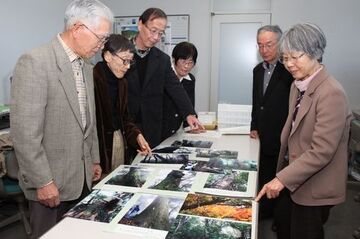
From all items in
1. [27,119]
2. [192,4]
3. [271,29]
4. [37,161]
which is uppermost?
[192,4]

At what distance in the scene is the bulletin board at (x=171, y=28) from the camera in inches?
168

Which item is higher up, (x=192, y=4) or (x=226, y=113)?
(x=192, y=4)

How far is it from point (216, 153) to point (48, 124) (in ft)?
3.13

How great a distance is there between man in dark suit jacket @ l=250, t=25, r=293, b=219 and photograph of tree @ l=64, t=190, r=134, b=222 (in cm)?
140

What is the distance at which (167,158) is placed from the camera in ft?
5.84

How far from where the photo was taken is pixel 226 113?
2611 millimetres

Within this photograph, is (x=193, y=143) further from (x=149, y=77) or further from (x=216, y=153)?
(x=149, y=77)

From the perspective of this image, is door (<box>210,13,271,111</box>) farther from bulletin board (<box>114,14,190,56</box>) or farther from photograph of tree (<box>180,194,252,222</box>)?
photograph of tree (<box>180,194,252,222</box>)

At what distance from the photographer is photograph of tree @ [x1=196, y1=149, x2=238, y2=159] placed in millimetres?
1853

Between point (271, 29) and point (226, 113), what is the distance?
27.8 inches

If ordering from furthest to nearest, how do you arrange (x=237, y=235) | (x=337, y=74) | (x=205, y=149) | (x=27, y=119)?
(x=337, y=74) < (x=205, y=149) < (x=27, y=119) < (x=237, y=235)

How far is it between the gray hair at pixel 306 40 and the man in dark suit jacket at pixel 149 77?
867 millimetres

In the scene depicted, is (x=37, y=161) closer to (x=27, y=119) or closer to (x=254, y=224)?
(x=27, y=119)

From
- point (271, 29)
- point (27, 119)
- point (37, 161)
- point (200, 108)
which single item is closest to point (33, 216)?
point (37, 161)
